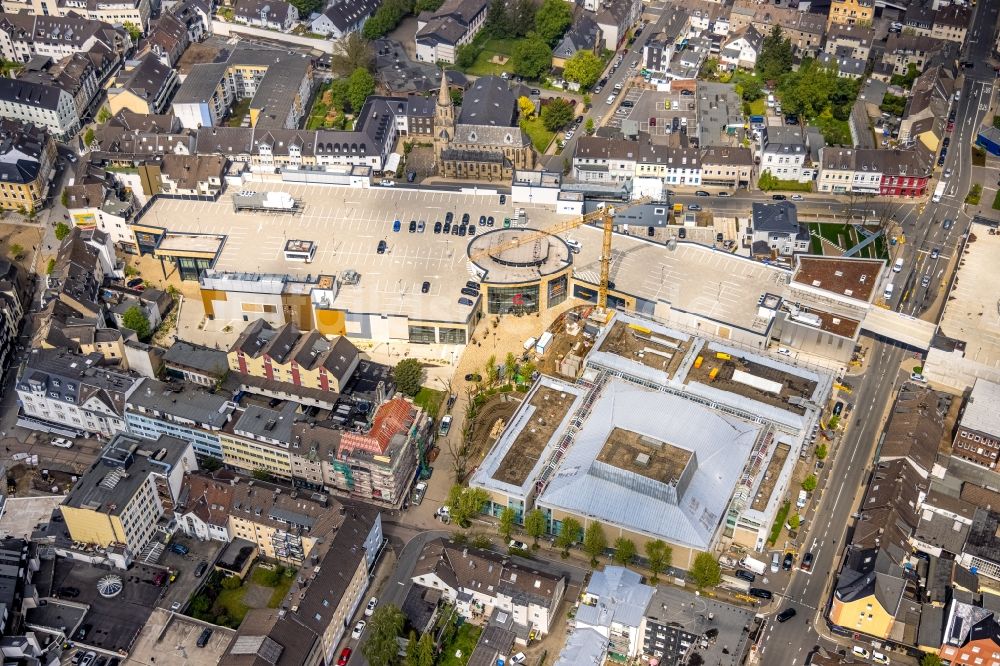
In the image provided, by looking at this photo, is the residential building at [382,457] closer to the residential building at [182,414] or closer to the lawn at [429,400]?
the lawn at [429,400]

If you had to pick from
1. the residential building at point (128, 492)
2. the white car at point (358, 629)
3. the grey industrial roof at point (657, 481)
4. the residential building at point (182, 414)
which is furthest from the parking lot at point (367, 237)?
the white car at point (358, 629)

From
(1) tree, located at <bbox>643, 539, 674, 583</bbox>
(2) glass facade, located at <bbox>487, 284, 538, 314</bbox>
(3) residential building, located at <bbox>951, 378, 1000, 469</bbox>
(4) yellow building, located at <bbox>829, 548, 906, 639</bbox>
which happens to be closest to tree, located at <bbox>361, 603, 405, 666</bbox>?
(1) tree, located at <bbox>643, 539, 674, 583</bbox>

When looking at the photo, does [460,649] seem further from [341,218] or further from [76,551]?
[341,218]

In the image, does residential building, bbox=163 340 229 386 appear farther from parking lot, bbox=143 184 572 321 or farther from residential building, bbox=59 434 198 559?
residential building, bbox=59 434 198 559

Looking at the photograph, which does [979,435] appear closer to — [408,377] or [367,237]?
[408,377]

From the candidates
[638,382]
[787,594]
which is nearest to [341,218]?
[638,382]
